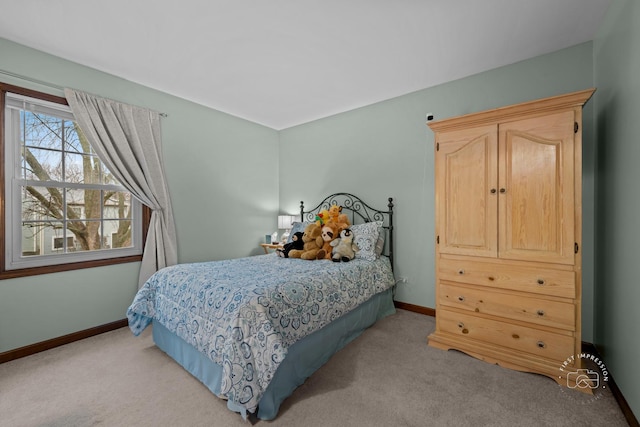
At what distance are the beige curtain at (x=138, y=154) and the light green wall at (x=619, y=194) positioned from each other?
391 centimetres

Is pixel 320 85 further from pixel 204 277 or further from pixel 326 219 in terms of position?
pixel 204 277

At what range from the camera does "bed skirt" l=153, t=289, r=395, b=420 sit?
165 centimetres

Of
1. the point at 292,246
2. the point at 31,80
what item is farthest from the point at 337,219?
the point at 31,80

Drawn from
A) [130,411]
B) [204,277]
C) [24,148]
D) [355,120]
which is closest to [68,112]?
[24,148]

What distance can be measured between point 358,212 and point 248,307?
2.39 metres

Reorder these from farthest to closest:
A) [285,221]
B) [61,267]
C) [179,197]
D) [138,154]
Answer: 1. [285,221]
2. [179,197]
3. [138,154]
4. [61,267]

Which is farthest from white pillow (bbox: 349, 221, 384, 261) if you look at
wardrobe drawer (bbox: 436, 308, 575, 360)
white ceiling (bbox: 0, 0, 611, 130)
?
white ceiling (bbox: 0, 0, 611, 130)

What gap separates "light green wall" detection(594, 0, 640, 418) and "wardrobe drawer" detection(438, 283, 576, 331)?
290mm

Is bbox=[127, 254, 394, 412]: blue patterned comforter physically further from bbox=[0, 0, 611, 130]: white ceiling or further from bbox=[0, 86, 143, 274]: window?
bbox=[0, 0, 611, 130]: white ceiling

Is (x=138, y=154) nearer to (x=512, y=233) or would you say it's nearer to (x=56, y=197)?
(x=56, y=197)

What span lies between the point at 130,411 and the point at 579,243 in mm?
3103

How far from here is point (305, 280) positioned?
211 centimetres

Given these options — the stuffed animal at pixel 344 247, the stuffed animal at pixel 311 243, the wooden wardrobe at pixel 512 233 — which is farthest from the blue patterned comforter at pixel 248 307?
the wooden wardrobe at pixel 512 233

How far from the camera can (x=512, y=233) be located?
210 centimetres
